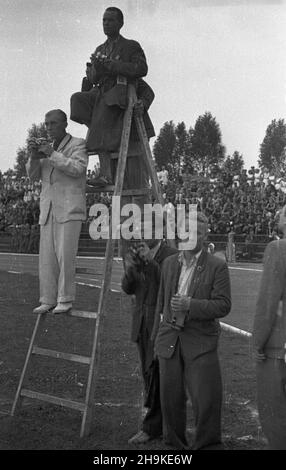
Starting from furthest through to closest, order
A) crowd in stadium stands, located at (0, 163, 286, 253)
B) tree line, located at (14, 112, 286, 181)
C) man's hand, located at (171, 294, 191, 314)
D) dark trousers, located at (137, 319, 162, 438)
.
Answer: tree line, located at (14, 112, 286, 181) → crowd in stadium stands, located at (0, 163, 286, 253) → dark trousers, located at (137, 319, 162, 438) → man's hand, located at (171, 294, 191, 314)

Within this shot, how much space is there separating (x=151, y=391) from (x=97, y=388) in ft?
5.97

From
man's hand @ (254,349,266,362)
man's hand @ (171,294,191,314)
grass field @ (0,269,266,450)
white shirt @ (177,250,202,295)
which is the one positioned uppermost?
white shirt @ (177,250,202,295)

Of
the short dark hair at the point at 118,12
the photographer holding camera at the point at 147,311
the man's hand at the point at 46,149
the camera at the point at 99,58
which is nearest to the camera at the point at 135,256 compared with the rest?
the photographer holding camera at the point at 147,311

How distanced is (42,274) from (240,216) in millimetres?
24650

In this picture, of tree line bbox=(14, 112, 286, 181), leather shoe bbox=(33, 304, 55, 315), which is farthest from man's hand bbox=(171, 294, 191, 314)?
tree line bbox=(14, 112, 286, 181)

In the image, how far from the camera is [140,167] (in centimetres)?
580

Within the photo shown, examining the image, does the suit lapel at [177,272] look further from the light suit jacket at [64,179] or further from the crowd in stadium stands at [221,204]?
the crowd in stadium stands at [221,204]

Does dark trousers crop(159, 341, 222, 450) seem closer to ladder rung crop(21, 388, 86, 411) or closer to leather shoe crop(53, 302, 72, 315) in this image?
ladder rung crop(21, 388, 86, 411)

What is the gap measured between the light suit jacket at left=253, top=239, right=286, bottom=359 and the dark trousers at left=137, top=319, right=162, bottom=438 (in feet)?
3.98

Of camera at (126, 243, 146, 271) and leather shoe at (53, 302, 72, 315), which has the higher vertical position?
camera at (126, 243, 146, 271)

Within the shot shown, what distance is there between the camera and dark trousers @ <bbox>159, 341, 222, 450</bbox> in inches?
187

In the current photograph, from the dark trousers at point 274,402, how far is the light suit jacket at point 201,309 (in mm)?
572

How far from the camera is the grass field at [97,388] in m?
5.33

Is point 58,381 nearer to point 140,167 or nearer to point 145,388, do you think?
point 145,388
